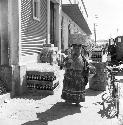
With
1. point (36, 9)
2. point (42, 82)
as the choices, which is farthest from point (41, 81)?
point (36, 9)

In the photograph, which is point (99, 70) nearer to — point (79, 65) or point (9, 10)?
point (79, 65)

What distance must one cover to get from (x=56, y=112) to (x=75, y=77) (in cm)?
113

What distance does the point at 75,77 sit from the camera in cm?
662

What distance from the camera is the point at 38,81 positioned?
8156mm

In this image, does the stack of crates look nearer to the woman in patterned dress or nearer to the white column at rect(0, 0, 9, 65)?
the white column at rect(0, 0, 9, 65)

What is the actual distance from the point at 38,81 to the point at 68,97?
1.86 meters

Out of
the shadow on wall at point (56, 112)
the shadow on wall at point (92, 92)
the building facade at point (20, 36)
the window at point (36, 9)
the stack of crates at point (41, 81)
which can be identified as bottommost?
the shadow on wall at point (56, 112)

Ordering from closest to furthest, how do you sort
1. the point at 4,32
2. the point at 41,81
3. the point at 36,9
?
1. the point at 4,32
2. the point at 41,81
3. the point at 36,9

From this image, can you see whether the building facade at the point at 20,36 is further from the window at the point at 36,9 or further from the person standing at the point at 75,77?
the person standing at the point at 75,77

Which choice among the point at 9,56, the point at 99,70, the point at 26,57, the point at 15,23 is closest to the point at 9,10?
the point at 15,23

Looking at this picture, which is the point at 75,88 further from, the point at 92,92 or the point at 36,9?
the point at 36,9

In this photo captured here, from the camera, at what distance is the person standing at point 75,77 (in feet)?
21.5

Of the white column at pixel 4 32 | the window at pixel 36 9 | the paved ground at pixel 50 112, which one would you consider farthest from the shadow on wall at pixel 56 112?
the window at pixel 36 9

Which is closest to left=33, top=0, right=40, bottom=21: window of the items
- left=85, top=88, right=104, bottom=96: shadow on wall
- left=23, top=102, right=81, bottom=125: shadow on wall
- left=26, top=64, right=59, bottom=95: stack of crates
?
left=26, top=64, right=59, bottom=95: stack of crates
